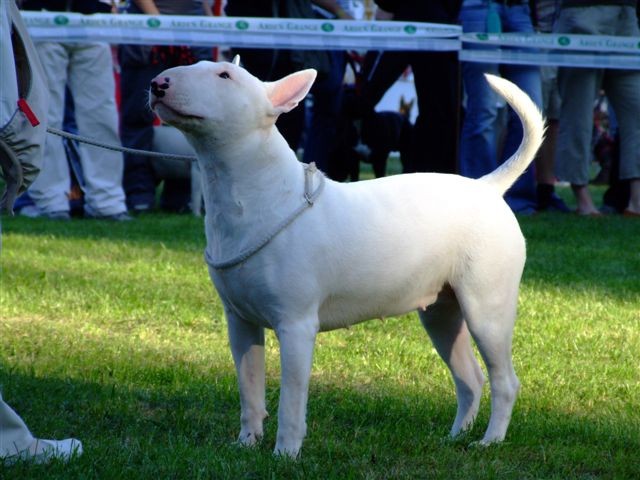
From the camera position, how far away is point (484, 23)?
10242 mm

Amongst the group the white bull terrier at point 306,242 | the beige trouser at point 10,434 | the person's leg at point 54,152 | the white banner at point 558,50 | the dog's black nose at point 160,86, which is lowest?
the person's leg at point 54,152

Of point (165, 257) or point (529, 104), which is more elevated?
point (529, 104)

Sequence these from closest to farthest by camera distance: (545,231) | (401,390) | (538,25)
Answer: (401,390) < (545,231) < (538,25)

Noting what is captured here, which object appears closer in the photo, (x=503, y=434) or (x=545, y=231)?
(x=503, y=434)

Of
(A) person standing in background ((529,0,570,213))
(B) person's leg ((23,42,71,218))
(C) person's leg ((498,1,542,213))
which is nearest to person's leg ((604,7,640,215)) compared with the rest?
(C) person's leg ((498,1,542,213))

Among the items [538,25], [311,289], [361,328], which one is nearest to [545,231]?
[538,25]

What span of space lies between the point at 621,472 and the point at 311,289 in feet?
3.70

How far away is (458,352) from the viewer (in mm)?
4191

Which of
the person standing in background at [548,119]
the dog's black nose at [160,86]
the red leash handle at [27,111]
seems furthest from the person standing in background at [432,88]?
the red leash handle at [27,111]

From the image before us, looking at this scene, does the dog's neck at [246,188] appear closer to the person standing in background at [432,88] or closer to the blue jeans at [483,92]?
the person standing in background at [432,88]

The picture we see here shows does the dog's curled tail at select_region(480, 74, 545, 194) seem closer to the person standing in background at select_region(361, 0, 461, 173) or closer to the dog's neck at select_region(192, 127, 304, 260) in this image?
the dog's neck at select_region(192, 127, 304, 260)

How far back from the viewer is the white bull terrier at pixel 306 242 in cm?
344

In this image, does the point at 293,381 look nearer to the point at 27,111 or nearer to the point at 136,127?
the point at 27,111

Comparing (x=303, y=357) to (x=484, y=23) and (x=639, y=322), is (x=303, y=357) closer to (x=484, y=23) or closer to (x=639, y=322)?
(x=639, y=322)
